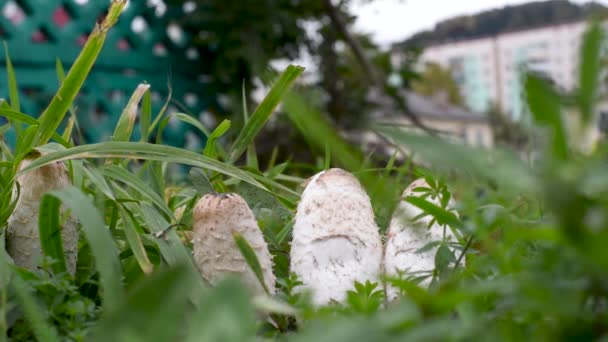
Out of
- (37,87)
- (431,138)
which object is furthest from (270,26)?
(431,138)

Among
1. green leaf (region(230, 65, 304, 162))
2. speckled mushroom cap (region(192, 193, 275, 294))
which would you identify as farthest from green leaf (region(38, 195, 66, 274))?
green leaf (region(230, 65, 304, 162))

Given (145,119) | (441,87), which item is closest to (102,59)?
(145,119)

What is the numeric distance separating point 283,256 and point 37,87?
9.53 ft

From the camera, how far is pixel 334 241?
56 centimetres

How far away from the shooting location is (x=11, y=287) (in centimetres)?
50

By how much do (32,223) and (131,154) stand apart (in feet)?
0.32

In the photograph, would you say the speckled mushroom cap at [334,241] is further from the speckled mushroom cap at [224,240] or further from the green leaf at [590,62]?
the green leaf at [590,62]

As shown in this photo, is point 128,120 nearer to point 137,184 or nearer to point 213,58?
point 137,184

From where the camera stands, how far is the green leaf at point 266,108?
0.66 meters

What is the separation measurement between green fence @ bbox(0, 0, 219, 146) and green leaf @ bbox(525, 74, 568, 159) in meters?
2.91

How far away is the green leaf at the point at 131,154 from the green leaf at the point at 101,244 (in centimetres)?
6

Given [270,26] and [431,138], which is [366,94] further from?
[431,138]

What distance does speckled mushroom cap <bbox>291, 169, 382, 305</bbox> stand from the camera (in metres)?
0.54

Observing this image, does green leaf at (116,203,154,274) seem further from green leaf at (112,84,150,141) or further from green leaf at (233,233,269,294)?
green leaf at (112,84,150,141)
